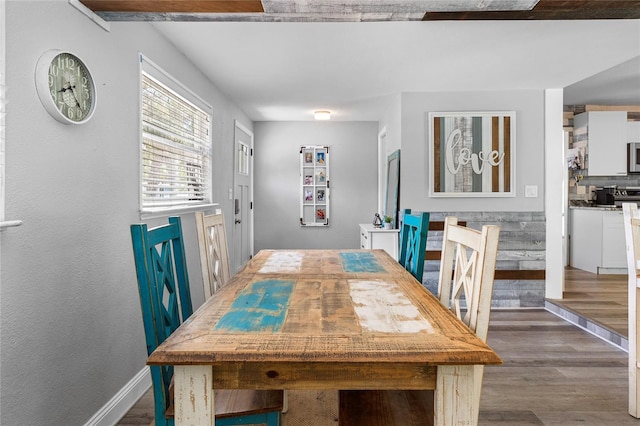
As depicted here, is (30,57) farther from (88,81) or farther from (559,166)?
(559,166)

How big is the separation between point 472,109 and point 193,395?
4.17 m

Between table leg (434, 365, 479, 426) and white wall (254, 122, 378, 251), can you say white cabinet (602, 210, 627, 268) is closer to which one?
white wall (254, 122, 378, 251)

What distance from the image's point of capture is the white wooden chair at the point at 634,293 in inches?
84.1

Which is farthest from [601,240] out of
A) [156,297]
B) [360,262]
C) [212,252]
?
[156,297]

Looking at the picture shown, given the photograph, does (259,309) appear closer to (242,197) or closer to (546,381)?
(546,381)

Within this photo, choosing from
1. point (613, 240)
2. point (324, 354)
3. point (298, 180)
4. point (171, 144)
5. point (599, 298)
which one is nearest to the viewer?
point (324, 354)

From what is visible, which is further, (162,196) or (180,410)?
(162,196)

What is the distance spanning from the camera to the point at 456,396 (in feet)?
3.40

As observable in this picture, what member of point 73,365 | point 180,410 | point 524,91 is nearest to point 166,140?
point 73,365

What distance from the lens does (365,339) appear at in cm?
109

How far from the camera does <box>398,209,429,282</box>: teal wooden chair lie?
7.25ft

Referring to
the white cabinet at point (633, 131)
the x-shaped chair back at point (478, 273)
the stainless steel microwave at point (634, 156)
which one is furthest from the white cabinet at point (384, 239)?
the white cabinet at point (633, 131)

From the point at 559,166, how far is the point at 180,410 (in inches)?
177

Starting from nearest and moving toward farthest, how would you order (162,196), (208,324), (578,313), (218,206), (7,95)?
1. (208,324)
2. (7,95)
3. (162,196)
4. (578,313)
5. (218,206)
